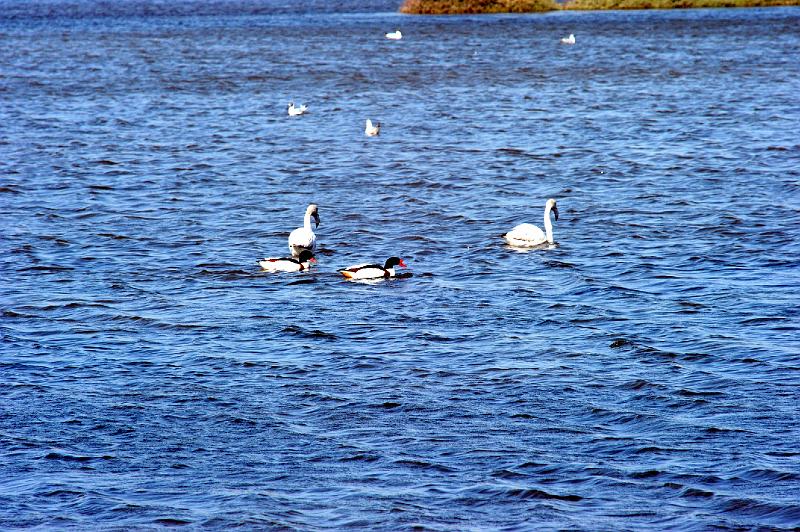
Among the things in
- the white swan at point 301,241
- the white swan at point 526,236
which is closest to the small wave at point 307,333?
the white swan at point 301,241

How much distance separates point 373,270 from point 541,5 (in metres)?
76.7

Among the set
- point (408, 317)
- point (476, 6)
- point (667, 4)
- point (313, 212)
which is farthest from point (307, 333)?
point (476, 6)

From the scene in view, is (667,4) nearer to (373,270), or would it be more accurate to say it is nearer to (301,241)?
(301,241)

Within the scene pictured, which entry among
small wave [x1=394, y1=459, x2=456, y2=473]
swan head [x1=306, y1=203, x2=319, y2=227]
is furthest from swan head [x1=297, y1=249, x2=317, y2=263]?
small wave [x1=394, y1=459, x2=456, y2=473]

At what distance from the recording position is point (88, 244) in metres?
23.0

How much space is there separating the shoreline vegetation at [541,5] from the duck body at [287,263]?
2947 inches

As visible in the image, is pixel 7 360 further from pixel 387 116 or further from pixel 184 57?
pixel 184 57

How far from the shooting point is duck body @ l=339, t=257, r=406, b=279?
63.5 feet

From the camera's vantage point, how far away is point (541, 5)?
92375 millimetres

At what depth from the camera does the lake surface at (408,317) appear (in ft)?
37.7

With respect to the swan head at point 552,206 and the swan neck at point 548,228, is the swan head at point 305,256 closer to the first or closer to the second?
the swan neck at point 548,228

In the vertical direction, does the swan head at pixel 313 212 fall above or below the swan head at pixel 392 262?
above

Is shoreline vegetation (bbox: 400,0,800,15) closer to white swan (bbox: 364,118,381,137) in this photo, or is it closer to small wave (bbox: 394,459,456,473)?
white swan (bbox: 364,118,381,137)

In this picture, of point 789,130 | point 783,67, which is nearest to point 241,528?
point 789,130
